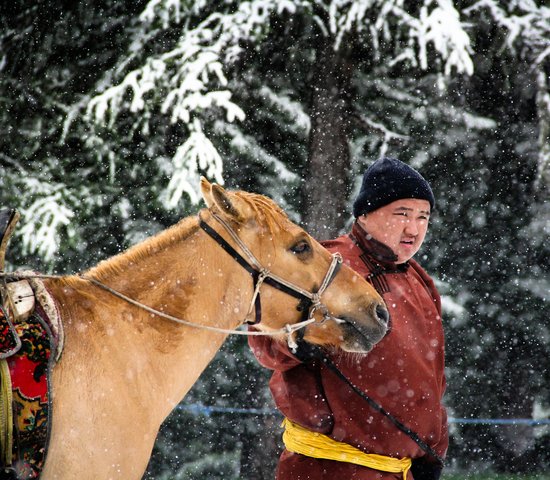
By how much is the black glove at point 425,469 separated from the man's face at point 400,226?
3.15 feet

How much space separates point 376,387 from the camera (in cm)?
312

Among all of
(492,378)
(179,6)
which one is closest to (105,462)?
(179,6)

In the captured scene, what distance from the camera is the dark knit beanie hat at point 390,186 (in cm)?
342

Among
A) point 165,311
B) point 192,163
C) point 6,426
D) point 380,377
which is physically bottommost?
point 192,163

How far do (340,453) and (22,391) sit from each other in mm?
1397

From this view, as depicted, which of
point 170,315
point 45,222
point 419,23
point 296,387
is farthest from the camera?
point 45,222

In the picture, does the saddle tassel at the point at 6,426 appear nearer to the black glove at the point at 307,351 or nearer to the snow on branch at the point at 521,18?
the black glove at the point at 307,351

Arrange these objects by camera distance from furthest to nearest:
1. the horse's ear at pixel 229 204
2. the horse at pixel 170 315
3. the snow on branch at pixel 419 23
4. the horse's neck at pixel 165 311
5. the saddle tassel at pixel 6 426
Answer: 1. the snow on branch at pixel 419 23
2. the horse's ear at pixel 229 204
3. the horse's neck at pixel 165 311
4. the horse at pixel 170 315
5. the saddle tassel at pixel 6 426

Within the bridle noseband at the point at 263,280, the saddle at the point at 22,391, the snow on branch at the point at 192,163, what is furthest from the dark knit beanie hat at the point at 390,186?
the snow on branch at the point at 192,163

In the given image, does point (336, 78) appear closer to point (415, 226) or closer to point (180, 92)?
point (180, 92)

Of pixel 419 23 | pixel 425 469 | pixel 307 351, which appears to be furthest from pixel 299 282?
pixel 419 23

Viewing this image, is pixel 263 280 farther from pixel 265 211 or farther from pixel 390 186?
pixel 390 186

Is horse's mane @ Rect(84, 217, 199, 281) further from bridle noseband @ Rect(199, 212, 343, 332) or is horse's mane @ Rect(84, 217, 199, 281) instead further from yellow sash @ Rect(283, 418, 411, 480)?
yellow sash @ Rect(283, 418, 411, 480)

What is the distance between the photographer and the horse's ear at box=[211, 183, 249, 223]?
2.91 metres
